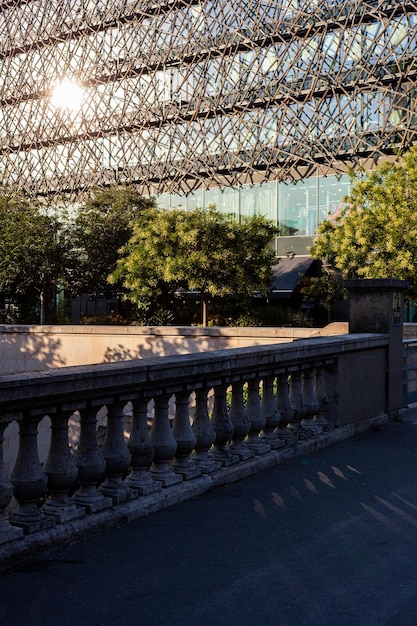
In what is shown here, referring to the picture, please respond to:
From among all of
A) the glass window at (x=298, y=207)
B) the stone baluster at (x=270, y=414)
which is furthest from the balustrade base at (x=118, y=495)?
the glass window at (x=298, y=207)

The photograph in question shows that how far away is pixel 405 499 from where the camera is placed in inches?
259

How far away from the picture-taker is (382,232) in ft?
115

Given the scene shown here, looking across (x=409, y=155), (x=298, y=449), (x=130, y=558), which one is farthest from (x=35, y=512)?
(x=409, y=155)

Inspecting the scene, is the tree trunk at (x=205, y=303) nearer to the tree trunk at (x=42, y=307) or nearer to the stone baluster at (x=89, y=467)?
the tree trunk at (x=42, y=307)

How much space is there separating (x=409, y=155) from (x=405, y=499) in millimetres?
32390

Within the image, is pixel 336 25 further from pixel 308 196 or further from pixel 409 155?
pixel 409 155

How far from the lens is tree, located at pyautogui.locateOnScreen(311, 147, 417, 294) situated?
33.5 m

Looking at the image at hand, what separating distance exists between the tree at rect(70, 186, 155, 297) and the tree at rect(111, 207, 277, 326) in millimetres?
5621

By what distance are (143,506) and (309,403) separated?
355 centimetres

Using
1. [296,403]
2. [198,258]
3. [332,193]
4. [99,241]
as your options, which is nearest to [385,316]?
[296,403]

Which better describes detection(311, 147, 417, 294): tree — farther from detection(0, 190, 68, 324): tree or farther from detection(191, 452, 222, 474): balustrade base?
detection(191, 452, 222, 474): balustrade base

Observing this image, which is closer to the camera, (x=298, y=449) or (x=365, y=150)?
(x=298, y=449)

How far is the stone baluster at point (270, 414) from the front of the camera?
8.02 m

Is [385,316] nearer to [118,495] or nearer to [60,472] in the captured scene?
[118,495]
